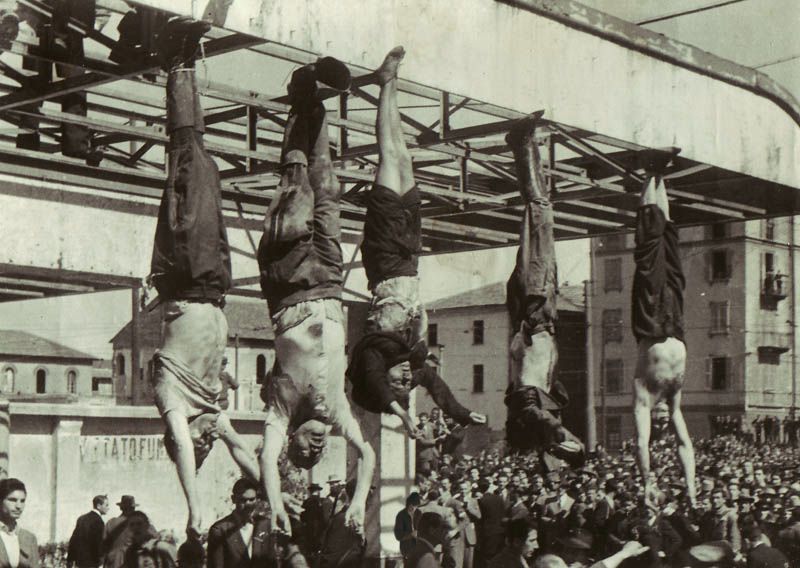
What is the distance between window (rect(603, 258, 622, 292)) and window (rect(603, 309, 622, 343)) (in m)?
1.71

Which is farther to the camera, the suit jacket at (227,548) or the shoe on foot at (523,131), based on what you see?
the shoe on foot at (523,131)

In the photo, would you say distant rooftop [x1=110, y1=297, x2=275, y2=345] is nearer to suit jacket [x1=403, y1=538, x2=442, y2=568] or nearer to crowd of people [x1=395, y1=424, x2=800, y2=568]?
crowd of people [x1=395, y1=424, x2=800, y2=568]

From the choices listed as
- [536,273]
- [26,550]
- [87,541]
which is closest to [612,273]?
[87,541]

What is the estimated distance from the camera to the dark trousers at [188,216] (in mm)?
8805

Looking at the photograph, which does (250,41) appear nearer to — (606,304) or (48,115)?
(48,115)

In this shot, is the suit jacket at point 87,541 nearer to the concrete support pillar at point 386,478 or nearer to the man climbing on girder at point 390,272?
the concrete support pillar at point 386,478

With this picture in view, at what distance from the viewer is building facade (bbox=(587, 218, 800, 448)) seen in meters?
66.3

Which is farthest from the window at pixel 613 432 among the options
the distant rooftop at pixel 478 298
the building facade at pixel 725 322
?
the distant rooftop at pixel 478 298

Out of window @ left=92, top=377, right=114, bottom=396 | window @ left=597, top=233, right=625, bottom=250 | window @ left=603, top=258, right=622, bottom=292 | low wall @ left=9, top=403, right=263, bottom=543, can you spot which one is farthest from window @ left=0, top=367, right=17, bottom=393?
low wall @ left=9, top=403, right=263, bottom=543

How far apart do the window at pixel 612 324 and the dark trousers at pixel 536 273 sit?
6131 centimetres

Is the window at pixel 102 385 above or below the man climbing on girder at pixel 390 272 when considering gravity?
below

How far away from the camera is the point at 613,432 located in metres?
72.9

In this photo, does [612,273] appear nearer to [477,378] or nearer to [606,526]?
[477,378]

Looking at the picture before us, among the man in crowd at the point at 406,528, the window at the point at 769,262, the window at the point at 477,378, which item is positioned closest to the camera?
the man in crowd at the point at 406,528
